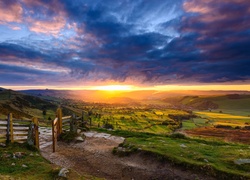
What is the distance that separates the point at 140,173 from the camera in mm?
13570

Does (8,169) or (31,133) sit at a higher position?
(31,133)

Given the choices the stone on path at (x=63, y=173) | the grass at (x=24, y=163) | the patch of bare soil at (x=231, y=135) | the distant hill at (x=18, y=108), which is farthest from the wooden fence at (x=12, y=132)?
the patch of bare soil at (x=231, y=135)

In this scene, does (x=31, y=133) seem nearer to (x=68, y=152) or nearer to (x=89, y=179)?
(x=68, y=152)

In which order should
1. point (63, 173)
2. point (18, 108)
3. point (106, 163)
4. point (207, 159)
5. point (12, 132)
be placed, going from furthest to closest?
point (18, 108)
point (12, 132)
point (106, 163)
point (207, 159)
point (63, 173)

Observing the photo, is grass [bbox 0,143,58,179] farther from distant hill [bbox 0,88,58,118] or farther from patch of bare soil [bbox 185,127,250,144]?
patch of bare soil [bbox 185,127,250,144]

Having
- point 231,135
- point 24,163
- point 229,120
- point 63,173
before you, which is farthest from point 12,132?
point 229,120

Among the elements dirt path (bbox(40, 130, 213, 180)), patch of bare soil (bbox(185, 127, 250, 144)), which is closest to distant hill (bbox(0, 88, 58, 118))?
dirt path (bbox(40, 130, 213, 180))

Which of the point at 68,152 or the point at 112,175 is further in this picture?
the point at 68,152

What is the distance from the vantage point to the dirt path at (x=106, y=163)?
13.3 metres

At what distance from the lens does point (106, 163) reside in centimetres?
1549

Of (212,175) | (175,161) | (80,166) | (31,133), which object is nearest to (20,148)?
(31,133)

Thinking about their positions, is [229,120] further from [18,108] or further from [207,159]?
[207,159]

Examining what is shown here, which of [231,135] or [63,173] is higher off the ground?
[63,173]

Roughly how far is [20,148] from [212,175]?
610 inches
